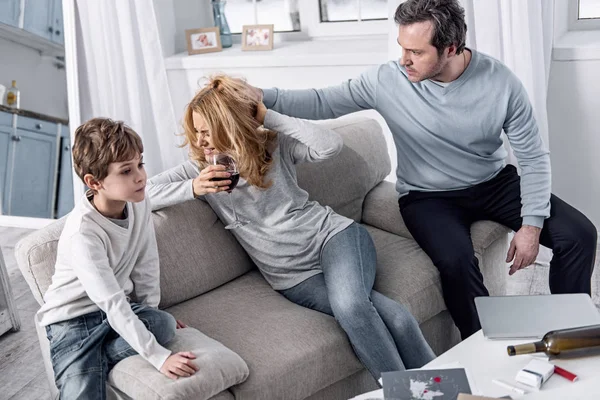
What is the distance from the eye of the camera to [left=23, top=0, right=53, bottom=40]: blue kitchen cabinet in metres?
3.86

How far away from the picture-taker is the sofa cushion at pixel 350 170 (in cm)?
261

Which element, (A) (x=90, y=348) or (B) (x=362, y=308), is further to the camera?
(B) (x=362, y=308)

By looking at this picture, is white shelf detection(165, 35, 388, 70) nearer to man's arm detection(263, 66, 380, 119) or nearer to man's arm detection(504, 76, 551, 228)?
man's arm detection(263, 66, 380, 119)

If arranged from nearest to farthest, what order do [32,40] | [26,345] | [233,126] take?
[233,126] → [26,345] → [32,40]

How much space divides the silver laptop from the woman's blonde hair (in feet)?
2.53

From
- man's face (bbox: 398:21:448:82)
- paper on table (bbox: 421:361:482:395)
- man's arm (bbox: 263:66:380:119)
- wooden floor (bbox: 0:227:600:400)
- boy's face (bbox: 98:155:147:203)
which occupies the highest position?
man's face (bbox: 398:21:448:82)

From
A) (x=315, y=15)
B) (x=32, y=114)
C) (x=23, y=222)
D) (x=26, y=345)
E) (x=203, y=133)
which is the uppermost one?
(x=315, y=15)

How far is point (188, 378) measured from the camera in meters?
1.77

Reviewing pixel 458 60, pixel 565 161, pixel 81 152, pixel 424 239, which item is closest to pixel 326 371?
pixel 424 239

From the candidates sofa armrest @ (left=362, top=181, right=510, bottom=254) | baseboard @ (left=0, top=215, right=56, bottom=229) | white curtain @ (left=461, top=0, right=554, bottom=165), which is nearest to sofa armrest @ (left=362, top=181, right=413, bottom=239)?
sofa armrest @ (left=362, top=181, right=510, bottom=254)

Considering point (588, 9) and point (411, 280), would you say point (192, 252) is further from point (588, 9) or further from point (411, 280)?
point (588, 9)

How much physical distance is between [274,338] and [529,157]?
108 cm

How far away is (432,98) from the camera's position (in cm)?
247

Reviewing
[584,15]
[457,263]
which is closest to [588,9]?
[584,15]
